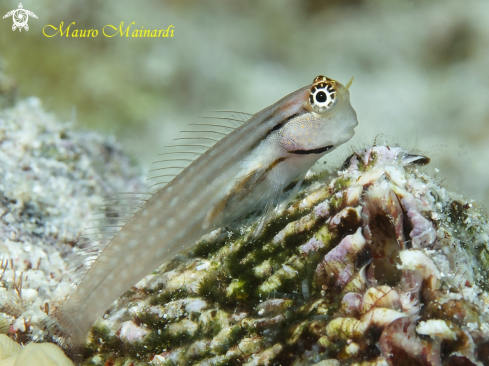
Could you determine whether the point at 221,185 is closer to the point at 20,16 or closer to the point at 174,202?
the point at 174,202

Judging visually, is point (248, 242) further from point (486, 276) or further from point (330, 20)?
point (330, 20)

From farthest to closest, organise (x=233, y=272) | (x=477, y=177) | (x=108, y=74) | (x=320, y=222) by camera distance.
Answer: (x=108, y=74), (x=477, y=177), (x=233, y=272), (x=320, y=222)

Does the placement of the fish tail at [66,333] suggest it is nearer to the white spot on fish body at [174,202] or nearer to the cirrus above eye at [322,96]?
the white spot on fish body at [174,202]

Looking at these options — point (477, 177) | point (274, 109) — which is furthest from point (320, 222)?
point (477, 177)

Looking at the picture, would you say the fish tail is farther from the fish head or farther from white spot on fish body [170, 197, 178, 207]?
the fish head

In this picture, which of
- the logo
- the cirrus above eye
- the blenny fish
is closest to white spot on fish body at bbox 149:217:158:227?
the blenny fish

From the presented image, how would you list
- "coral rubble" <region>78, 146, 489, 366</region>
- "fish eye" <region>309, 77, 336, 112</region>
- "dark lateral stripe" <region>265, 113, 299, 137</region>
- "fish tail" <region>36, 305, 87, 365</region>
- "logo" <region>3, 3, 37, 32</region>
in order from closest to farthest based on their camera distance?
"coral rubble" <region>78, 146, 489, 366</region> → "fish tail" <region>36, 305, 87, 365</region> → "fish eye" <region>309, 77, 336, 112</region> → "dark lateral stripe" <region>265, 113, 299, 137</region> → "logo" <region>3, 3, 37, 32</region>
